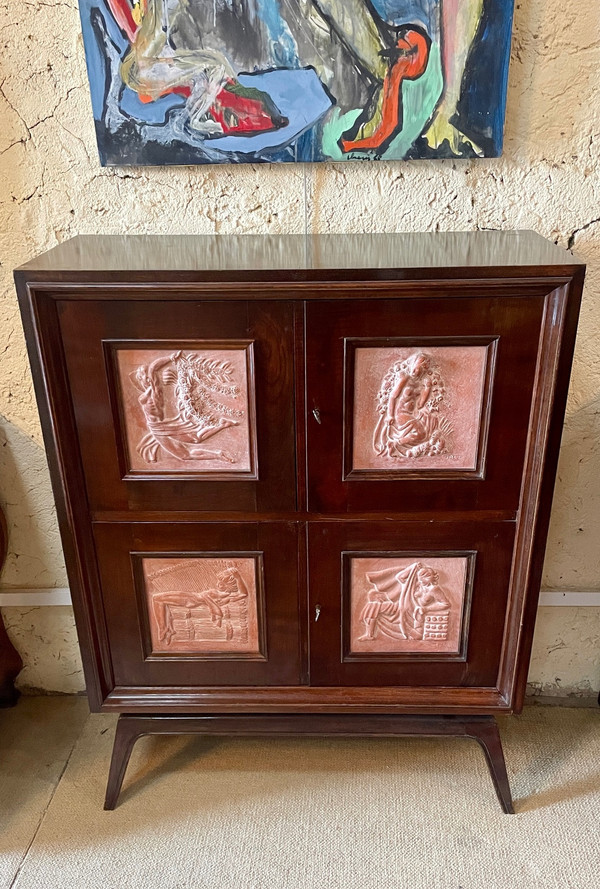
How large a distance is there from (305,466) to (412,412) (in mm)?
207

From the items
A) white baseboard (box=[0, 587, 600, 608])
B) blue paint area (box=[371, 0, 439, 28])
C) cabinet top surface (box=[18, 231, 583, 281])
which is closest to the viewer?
cabinet top surface (box=[18, 231, 583, 281])

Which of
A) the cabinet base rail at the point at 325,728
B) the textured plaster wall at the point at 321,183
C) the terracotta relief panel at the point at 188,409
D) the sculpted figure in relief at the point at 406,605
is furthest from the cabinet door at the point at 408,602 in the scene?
the textured plaster wall at the point at 321,183

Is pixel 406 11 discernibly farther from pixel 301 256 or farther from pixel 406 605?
pixel 406 605

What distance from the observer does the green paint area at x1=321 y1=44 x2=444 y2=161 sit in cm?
130

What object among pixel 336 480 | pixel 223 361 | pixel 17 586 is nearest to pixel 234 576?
pixel 336 480

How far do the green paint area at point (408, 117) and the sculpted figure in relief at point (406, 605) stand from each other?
798mm

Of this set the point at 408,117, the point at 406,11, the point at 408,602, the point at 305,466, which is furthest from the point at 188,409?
the point at 406,11

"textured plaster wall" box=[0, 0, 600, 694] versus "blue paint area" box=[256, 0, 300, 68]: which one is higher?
"blue paint area" box=[256, 0, 300, 68]

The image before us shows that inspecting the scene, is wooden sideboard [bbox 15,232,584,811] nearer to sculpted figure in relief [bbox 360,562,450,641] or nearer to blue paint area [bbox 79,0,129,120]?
sculpted figure in relief [bbox 360,562,450,641]

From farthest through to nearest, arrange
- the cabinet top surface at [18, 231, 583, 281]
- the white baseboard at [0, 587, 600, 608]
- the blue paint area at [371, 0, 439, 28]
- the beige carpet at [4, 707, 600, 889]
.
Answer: the white baseboard at [0, 587, 600, 608]
the beige carpet at [4, 707, 600, 889]
the blue paint area at [371, 0, 439, 28]
the cabinet top surface at [18, 231, 583, 281]

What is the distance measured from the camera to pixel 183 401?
1.20 m

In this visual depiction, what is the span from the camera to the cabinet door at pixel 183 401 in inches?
45.2

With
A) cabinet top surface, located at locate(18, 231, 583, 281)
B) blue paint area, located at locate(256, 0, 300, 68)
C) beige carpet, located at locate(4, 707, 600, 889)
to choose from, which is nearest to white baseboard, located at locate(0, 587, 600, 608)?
beige carpet, located at locate(4, 707, 600, 889)

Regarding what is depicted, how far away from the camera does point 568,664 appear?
5.88ft
